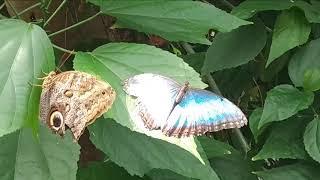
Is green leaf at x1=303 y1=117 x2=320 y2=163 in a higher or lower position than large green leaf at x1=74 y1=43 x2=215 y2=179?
lower

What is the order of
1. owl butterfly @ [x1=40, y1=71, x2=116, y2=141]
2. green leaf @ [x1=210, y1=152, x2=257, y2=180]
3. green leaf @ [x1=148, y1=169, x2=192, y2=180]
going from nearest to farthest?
1. owl butterfly @ [x1=40, y1=71, x2=116, y2=141]
2. green leaf @ [x1=148, y1=169, x2=192, y2=180]
3. green leaf @ [x1=210, y1=152, x2=257, y2=180]

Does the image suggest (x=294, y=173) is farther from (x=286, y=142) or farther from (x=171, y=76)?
(x=171, y=76)

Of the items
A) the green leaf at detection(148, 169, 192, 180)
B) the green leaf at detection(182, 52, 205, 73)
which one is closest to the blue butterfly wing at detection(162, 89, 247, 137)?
the green leaf at detection(148, 169, 192, 180)

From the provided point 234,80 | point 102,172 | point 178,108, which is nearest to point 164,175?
point 102,172

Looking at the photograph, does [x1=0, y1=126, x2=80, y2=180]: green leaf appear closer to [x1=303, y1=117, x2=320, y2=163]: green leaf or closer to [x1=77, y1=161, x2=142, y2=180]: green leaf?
[x1=77, y1=161, x2=142, y2=180]: green leaf

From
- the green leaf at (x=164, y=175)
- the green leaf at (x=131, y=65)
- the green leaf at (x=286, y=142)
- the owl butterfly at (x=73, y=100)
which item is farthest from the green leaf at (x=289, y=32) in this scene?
the owl butterfly at (x=73, y=100)

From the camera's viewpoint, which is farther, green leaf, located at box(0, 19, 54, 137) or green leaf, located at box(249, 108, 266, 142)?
green leaf, located at box(249, 108, 266, 142)

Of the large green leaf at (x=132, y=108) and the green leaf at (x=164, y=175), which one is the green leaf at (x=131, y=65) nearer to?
the large green leaf at (x=132, y=108)
